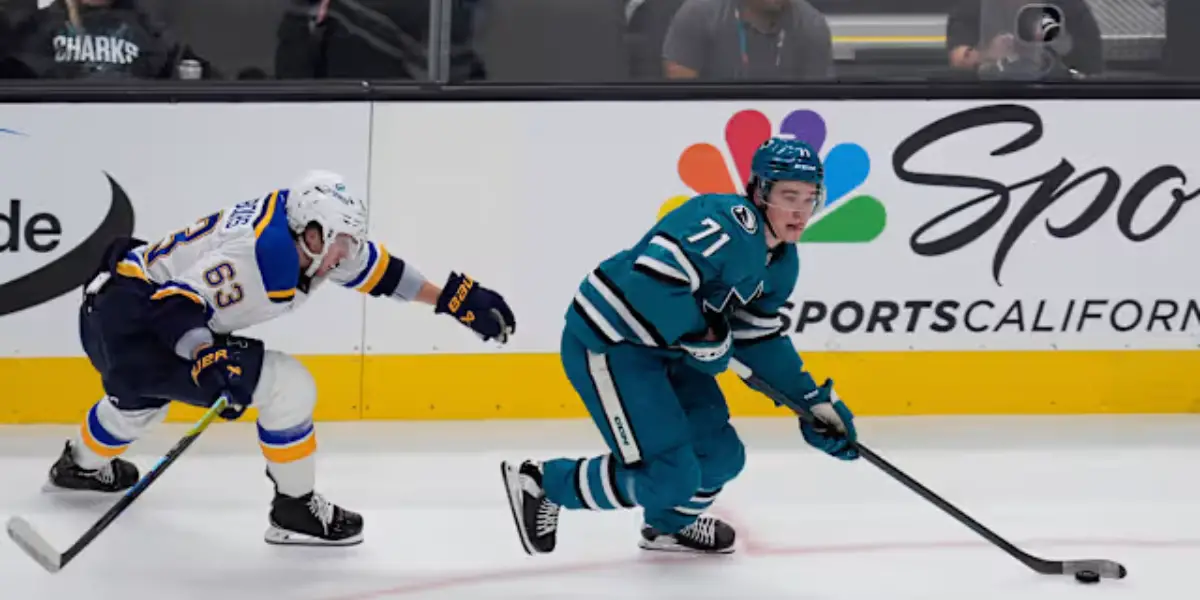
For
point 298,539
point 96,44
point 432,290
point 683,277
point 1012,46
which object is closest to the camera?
point 683,277

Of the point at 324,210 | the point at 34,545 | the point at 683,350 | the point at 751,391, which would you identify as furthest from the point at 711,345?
the point at 751,391

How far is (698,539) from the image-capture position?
3.25 metres

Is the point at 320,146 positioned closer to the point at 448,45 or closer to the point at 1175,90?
the point at 448,45

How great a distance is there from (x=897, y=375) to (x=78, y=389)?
2472 mm

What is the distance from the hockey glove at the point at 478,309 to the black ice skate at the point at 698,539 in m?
0.57

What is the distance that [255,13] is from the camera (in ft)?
14.9

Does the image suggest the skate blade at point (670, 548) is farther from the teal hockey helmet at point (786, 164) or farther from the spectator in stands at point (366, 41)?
the spectator in stands at point (366, 41)

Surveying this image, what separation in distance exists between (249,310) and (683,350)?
101 cm

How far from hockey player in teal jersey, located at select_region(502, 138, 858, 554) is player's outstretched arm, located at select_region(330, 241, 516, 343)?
0.44 metres

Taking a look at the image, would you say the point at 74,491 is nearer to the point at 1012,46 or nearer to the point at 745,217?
the point at 745,217

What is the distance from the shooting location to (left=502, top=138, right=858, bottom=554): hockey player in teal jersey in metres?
2.83

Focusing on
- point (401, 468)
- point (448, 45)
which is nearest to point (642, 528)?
point (401, 468)

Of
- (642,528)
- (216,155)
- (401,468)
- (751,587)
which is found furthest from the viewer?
(216,155)

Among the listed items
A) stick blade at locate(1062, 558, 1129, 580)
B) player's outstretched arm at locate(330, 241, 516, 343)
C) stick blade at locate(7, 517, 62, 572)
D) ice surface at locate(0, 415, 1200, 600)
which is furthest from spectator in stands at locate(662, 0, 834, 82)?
stick blade at locate(7, 517, 62, 572)
